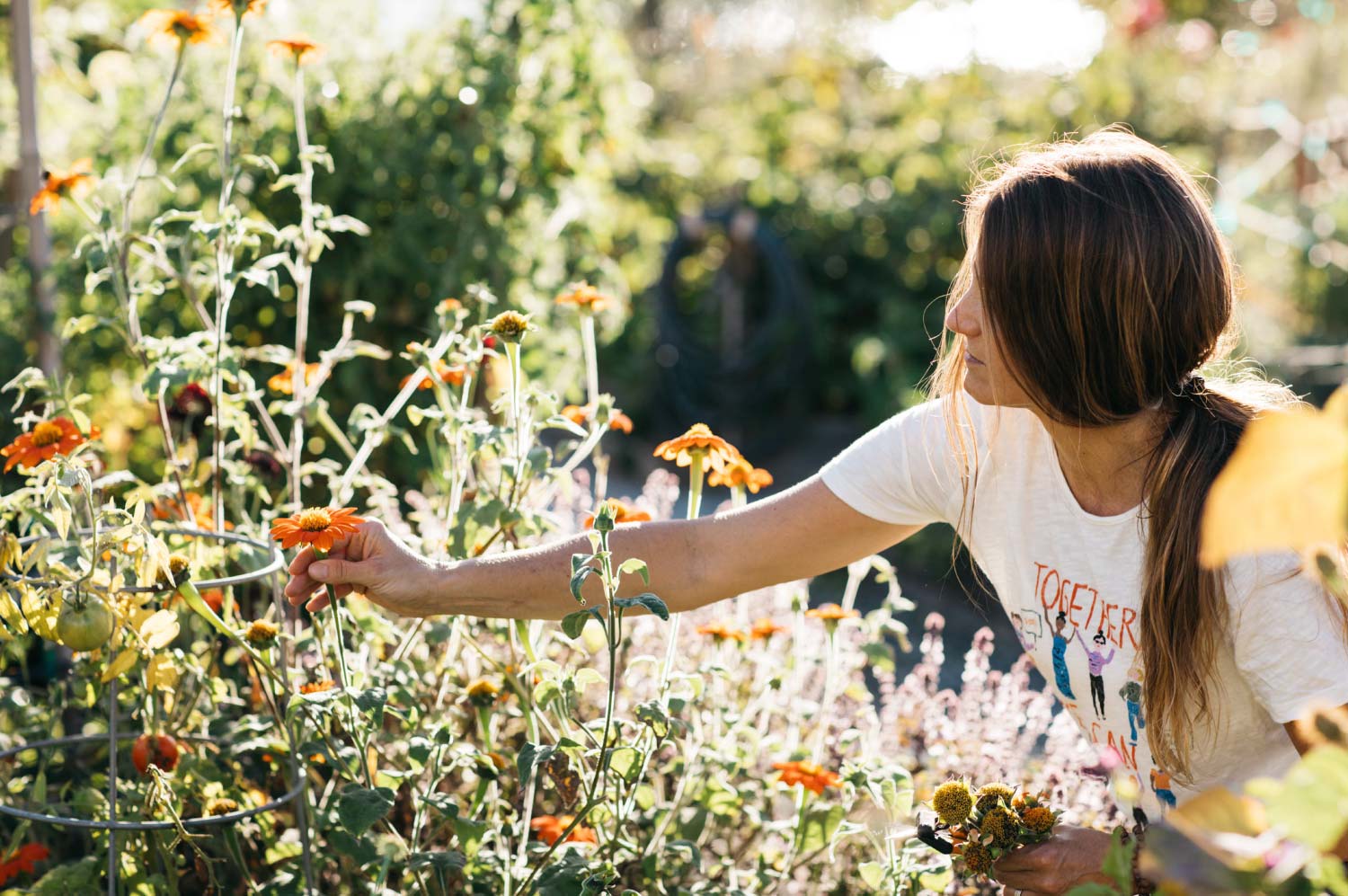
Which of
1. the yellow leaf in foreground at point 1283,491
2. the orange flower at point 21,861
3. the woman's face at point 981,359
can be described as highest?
the yellow leaf in foreground at point 1283,491

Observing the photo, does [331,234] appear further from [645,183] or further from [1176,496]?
Answer: [645,183]

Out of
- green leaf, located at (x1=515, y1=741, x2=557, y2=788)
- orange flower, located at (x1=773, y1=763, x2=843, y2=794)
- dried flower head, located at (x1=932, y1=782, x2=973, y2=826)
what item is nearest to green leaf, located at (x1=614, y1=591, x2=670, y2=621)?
green leaf, located at (x1=515, y1=741, x2=557, y2=788)

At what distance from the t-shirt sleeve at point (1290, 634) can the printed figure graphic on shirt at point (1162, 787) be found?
13 centimetres

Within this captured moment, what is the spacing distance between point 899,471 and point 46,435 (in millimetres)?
972

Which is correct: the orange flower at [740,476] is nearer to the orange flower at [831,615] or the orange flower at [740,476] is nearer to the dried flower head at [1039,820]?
the orange flower at [831,615]

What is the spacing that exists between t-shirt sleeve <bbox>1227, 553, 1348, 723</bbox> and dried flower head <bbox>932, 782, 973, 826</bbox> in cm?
34

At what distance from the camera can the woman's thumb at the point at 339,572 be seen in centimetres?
127

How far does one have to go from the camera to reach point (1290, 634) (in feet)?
3.95

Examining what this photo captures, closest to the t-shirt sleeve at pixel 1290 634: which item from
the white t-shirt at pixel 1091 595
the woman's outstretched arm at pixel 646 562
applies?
the white t-shirt at pixel 1091 595

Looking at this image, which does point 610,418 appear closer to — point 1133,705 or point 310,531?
point 310,531

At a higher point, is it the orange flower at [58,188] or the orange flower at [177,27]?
the orange flower at [177,27]

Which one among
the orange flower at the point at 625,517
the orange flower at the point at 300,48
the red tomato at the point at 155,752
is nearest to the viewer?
the red tomato at the point at 155,752

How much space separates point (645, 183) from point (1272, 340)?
3.07m

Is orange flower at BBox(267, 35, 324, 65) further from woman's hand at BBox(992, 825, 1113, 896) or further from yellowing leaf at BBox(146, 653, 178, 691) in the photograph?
woman's hand at BBox(992, 825, 1113, 896)
